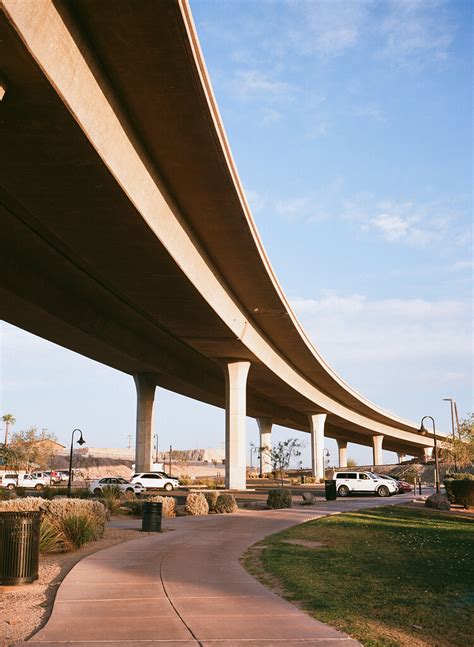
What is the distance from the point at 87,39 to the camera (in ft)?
48.6

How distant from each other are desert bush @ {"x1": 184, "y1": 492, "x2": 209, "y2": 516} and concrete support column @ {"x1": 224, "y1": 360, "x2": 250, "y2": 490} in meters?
15.5

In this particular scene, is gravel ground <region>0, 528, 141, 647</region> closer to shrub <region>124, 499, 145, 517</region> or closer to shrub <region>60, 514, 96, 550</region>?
shrub <region>60, 514, 96, 550</region>

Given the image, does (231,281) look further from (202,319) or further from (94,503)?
(94,503)

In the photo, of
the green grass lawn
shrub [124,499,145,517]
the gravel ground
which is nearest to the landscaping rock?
the green grass lawn

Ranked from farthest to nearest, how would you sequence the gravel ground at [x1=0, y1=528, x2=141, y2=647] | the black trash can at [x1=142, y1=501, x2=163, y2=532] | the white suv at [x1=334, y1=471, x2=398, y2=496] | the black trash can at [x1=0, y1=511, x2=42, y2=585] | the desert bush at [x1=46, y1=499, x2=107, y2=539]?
the white suv at [x1=334, y1=471, x2=398, y2=496]
the black trash can at [x1=142, y1=501, x2=163, y2=532]
the desert bush at [x1=46, y1=499, x2=107, y2=539]
the black trash can at [x1=0, y1=511, x2=42, y2=585]
the gravel ground at [x1=0, y1=528, x2=141, y2=647]

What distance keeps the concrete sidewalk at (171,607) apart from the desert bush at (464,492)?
2171 cm

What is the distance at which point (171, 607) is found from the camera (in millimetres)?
9000

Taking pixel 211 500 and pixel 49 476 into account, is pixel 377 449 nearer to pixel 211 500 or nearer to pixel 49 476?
pixel 49 476

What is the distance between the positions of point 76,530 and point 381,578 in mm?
7283

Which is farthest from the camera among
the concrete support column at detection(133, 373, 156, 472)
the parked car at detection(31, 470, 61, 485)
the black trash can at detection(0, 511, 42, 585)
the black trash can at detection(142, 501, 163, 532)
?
the parked car at detection(31, 470, 61, 485)

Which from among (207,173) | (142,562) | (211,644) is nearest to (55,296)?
(207,173)

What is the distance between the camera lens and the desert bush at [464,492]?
109ft

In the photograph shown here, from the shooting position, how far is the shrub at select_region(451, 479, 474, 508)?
3319 centimetres

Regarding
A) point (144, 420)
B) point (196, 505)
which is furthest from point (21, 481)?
point (196, 505)
